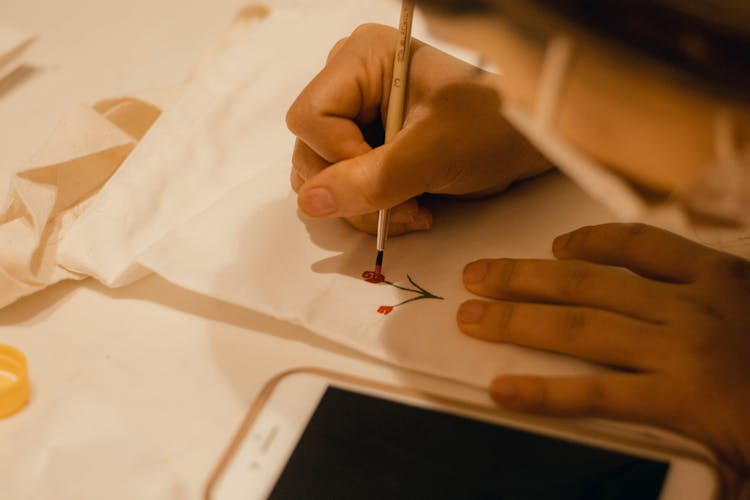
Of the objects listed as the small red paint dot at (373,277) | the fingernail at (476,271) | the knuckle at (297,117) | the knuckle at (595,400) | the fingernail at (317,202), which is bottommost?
the small red paint dot at (373,277)

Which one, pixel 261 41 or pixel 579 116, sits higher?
pixel 579 116

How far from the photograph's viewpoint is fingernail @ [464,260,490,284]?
20.6 inches

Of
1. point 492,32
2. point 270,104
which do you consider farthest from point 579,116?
point 270,104

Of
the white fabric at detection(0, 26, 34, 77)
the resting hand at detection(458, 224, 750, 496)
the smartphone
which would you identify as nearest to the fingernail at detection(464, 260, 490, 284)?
the resting hand at detection(458, 224, 750, 496)

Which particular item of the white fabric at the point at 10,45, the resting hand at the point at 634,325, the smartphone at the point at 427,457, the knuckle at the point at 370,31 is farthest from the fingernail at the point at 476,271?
the white fabric at the point at 10,45

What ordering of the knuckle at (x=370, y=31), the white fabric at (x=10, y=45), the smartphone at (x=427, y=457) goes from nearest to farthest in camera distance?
the smartphone at (x=427, y=457) → the knuckle at (x=370, y=31) → the white fabric at (x=10, y=45)

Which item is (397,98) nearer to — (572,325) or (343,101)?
(343,101)

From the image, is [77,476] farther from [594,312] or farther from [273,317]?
[594,312]

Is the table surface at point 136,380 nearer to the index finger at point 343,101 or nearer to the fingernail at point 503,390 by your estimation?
A: the fingernail at point 503,390

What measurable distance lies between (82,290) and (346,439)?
0.86ft

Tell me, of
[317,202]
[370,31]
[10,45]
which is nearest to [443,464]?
[317,202]

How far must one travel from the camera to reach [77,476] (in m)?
0.44

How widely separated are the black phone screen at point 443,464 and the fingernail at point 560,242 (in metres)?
0.16

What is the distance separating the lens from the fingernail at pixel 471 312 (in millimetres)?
494
